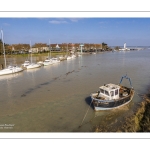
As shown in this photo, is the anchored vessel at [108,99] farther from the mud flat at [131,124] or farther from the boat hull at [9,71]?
the boat hull at [9,71]

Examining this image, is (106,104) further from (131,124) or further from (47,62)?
(47,62)

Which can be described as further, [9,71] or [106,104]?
[9,71]

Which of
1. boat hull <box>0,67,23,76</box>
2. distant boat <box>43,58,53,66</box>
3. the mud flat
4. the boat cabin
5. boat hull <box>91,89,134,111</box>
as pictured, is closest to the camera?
the mud flat

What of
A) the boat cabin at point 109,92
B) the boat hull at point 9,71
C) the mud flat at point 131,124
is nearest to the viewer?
the mud flat at point 131,124

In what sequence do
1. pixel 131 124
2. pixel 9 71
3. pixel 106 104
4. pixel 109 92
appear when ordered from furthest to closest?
pixel 9 71, pixel 109 92, pixel 106 104, pixel 131 124

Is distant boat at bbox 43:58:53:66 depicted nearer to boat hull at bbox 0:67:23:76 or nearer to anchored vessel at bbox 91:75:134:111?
boat hull at bbox 0:67:23:76

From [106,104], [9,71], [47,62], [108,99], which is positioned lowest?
[106,104]

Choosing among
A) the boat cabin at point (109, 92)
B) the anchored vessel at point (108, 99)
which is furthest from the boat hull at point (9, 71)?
the boat cabin at point (109, 92)

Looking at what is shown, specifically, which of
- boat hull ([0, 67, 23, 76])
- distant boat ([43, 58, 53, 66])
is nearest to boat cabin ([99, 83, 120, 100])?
boat hull ([0, 67, 23, 76])

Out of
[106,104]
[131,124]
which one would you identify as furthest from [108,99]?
[131,124]

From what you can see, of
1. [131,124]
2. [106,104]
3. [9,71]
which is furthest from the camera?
[9,71]
